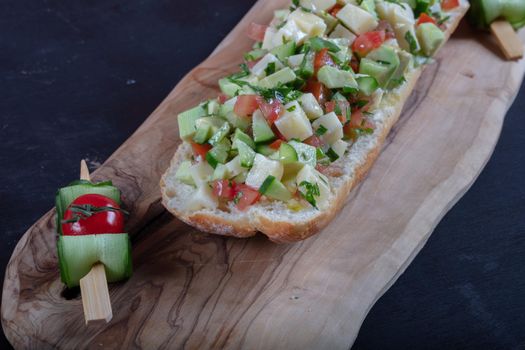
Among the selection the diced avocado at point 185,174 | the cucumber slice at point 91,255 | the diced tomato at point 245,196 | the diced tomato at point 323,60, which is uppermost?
the diced tomato at point 323,60

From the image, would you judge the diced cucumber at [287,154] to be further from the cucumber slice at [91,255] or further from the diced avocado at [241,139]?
the cucumber slice at [91,255]

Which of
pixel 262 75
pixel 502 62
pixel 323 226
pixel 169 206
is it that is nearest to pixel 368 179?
pixel 323 226

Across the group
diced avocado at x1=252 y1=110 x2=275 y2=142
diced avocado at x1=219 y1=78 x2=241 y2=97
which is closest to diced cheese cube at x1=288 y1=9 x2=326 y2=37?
diced avocado at x1=219 y1=78 x2=241 y2=97

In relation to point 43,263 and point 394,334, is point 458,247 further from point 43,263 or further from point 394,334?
point 43,263

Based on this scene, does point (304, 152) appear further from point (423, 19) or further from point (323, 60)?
point (423, 19)

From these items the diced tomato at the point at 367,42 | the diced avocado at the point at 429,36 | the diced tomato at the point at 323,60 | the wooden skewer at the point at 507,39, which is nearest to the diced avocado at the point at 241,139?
the diced tomato at the point at 323,60

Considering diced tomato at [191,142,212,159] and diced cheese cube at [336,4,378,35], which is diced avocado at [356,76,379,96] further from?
diced tomato at [191,142,212,159]
